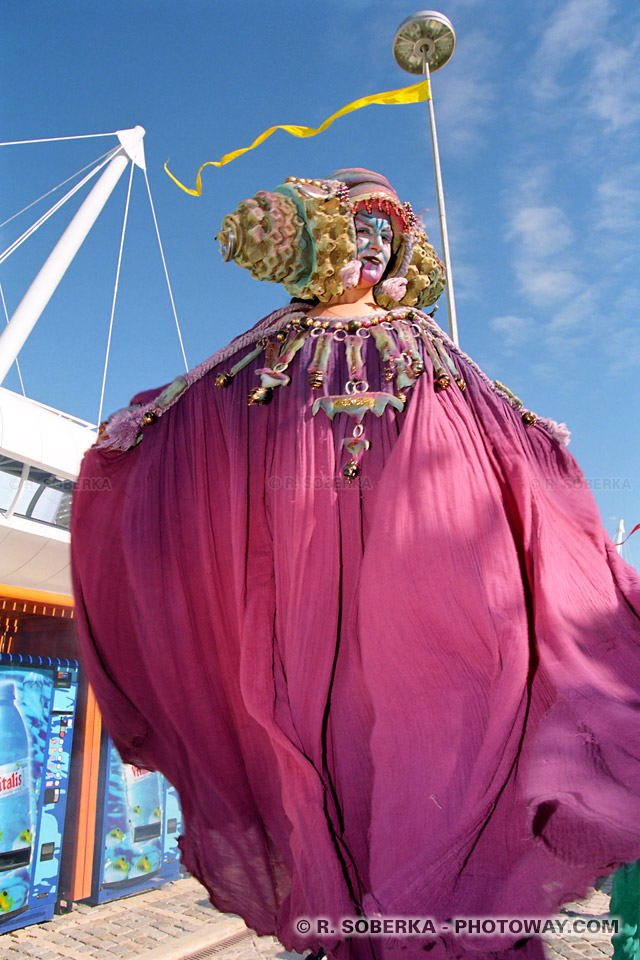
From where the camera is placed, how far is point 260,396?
1860 millimetres

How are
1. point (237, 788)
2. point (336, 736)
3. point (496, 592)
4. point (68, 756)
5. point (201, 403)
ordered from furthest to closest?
point (68, 756) < point (201, 403) < point (237, 788) < point (336, 736) < point (496, 592)

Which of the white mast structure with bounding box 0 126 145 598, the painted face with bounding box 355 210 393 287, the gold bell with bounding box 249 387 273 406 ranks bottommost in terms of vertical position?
the gold bell with bounding box 249 387 273 406

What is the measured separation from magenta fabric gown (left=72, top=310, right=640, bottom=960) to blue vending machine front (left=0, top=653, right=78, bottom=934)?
11.1ft

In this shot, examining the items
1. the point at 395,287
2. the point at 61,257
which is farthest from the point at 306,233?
the point at 61,257

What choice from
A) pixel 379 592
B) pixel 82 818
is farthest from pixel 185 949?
pixel 379 592

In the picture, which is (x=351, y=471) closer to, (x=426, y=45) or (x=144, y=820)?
(x=426, y=45)

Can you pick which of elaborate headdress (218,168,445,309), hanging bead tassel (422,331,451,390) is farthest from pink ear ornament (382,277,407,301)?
hanging bead tassel (422,331,451,390)

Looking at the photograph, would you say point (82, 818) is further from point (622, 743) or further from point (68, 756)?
point (622, 743)

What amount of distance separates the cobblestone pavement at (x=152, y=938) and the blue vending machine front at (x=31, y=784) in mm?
241

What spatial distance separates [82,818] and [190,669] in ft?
14.1

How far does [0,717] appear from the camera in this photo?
4535mm

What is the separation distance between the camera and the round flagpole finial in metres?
4.65

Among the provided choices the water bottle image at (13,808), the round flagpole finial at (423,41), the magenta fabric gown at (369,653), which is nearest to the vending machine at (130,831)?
the water bottle image at (13,808)

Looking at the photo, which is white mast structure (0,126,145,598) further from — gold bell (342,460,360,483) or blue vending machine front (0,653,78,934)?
gold bell (342,460,360,483)
